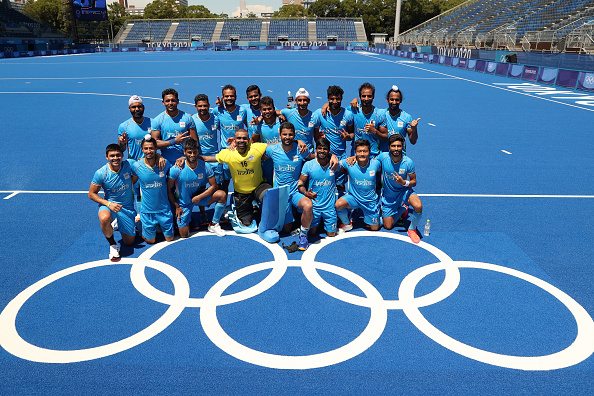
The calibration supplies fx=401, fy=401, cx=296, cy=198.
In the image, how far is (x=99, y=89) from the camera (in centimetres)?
2331

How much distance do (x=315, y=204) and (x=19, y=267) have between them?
173 inches

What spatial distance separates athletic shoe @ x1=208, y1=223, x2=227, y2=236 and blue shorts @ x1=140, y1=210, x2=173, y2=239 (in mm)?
664

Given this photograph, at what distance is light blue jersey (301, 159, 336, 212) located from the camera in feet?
20.9

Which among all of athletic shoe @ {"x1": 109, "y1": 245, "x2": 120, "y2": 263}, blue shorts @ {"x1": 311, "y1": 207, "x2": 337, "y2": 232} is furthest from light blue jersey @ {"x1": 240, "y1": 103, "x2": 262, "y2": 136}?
athletic shoe @ {"x1": 109, "y1": 245, "x2": 120, "y2": 263}

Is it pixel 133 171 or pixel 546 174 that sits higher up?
pixel 133 171

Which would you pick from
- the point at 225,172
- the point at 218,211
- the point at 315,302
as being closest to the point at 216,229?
the point at 218,211

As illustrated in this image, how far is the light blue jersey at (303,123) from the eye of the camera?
728 cm

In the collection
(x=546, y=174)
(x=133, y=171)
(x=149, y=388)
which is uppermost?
(x=133, y=171)

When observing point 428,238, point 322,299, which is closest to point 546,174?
point 428,238

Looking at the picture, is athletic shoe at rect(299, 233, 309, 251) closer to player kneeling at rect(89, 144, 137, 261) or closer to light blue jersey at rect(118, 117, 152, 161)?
player kneeling at rect(89, 144, 137, 261)

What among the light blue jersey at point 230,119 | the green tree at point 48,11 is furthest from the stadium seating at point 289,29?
the light blue jersey at point 230,119

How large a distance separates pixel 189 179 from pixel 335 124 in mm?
2848

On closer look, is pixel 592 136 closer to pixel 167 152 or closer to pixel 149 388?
pixel 167 152

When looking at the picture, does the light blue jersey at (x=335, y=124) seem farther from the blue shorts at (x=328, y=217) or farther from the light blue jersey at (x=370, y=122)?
the blue shorts at (x=328, y=217)
